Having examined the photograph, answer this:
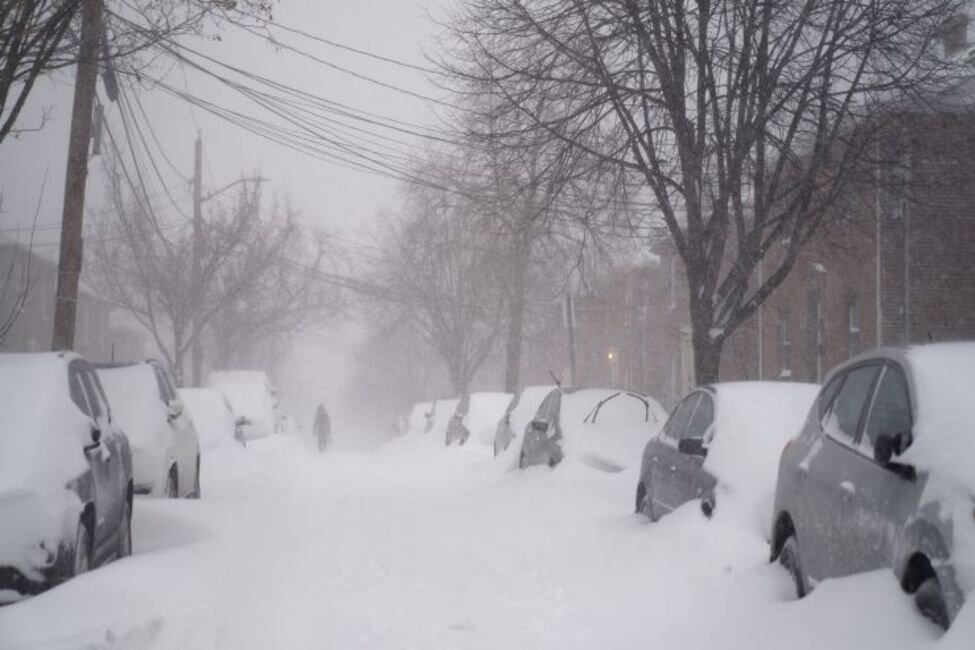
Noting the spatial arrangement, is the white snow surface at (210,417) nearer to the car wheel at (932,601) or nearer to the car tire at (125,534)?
Answer: the car tire at (125,534)

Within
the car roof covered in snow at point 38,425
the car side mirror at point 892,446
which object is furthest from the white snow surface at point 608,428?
the car side mirror at point 892,446

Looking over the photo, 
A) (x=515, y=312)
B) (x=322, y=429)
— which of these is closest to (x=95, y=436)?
(x=515, y=312)

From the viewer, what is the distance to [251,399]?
29641 millimetres

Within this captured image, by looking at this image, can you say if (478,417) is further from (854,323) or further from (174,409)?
(174,409)

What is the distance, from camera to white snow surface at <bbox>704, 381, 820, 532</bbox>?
8555 mm

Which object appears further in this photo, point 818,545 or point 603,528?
point 603,528

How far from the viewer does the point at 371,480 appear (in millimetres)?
21312

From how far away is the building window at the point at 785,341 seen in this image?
27688 mm

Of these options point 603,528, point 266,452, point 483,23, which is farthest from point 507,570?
point 266,452

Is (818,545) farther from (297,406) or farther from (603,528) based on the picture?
(297,406)

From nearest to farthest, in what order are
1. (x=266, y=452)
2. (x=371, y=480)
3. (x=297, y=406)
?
(x=371, y=480)
(x=266, y=452)
(x=297, y=406)

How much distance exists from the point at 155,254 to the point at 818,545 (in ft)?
95.0

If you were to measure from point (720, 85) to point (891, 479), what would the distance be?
9.44 m

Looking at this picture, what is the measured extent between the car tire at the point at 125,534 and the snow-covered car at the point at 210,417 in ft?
33.8
